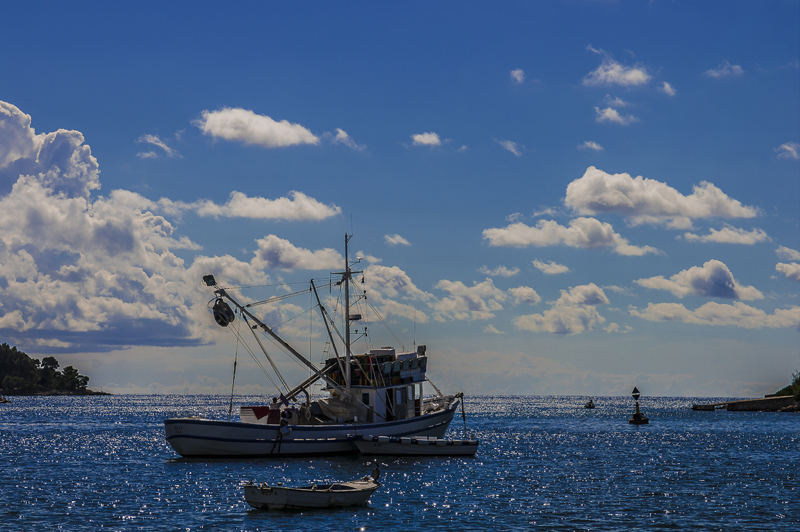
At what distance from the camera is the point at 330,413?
56.4 meters

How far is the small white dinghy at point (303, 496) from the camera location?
33.2 metres

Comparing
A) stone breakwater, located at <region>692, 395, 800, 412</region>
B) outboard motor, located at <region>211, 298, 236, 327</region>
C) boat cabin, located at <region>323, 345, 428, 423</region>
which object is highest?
outboard motor, located at <region>211, 298, 236, 327</region>

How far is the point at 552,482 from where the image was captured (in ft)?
148

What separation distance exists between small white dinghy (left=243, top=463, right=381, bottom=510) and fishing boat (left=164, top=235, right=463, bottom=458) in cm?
1718

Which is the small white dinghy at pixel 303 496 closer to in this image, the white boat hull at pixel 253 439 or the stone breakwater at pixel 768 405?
the white boat hull at pixel 253 439

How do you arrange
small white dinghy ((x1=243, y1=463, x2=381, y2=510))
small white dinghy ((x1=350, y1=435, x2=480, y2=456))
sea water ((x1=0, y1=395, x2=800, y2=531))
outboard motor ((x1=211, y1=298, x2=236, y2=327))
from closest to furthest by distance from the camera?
1. sea water ((x1=0, y1=395, x2=800, y2=531))
2. small white dinghy ((x1=243, y1=463, x2=381, y2=510))
3. small white dinghy ((x1=350, y1=435, x2=480, y2=456))
4. outboard motor ((x1=211, y1=298, x2=236, y2=327))

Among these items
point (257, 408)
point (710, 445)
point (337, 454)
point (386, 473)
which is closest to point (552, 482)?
point (386, 473)

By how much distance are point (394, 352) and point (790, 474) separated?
29565 millimetres

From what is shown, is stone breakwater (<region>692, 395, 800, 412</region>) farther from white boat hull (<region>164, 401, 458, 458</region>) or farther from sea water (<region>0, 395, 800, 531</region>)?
white boat hull (<region>164, 401, 458, 458</region>)

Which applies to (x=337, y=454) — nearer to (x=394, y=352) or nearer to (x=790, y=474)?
(x=394, y=352)

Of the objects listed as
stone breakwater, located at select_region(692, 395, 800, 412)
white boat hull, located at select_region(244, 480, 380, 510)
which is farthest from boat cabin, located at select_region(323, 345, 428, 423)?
stone breakwater, located at select_region(692, 395, 800, 412)

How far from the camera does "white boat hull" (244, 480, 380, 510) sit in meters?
33.2

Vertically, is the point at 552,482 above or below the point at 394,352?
below

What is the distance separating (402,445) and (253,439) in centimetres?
1063
